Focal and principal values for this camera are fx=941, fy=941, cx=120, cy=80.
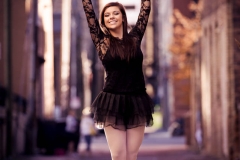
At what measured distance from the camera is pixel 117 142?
726 cm

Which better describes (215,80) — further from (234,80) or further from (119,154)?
(119,154)

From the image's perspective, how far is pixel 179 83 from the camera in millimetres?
64500

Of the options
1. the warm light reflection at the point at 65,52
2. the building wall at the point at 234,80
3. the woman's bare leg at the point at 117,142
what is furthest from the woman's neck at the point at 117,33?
the warm light reflection at the point at 65,52

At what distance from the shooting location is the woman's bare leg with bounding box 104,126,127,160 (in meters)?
7.26

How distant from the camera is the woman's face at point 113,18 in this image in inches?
296

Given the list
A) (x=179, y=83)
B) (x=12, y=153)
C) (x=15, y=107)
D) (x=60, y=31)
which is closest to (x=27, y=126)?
(x=15, y=107)

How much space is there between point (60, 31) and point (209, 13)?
21931mm

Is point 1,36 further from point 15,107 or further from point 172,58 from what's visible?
point 172,58

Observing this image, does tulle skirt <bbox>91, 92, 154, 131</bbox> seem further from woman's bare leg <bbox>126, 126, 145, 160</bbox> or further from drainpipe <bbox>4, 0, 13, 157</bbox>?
drainpipe <bbox>4, 0, 13, 157</bbox>

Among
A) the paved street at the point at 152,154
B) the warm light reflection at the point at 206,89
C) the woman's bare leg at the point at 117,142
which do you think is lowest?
the paved street at the point at 152,154

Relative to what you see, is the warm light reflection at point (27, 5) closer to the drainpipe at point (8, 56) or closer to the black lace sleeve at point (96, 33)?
the drainpipe at point (8, 56)

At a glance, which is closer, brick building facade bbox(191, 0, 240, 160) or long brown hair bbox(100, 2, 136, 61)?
long brown hair bbox(100, 2, 136, 61)

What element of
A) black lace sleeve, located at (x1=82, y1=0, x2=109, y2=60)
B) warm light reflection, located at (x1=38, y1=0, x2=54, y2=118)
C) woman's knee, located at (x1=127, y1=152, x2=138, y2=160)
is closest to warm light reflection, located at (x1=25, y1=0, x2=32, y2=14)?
warm light reflection, located at (x1=38, y1=0, x2=54, y2=118)

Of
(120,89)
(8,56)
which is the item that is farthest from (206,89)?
(120,89)
